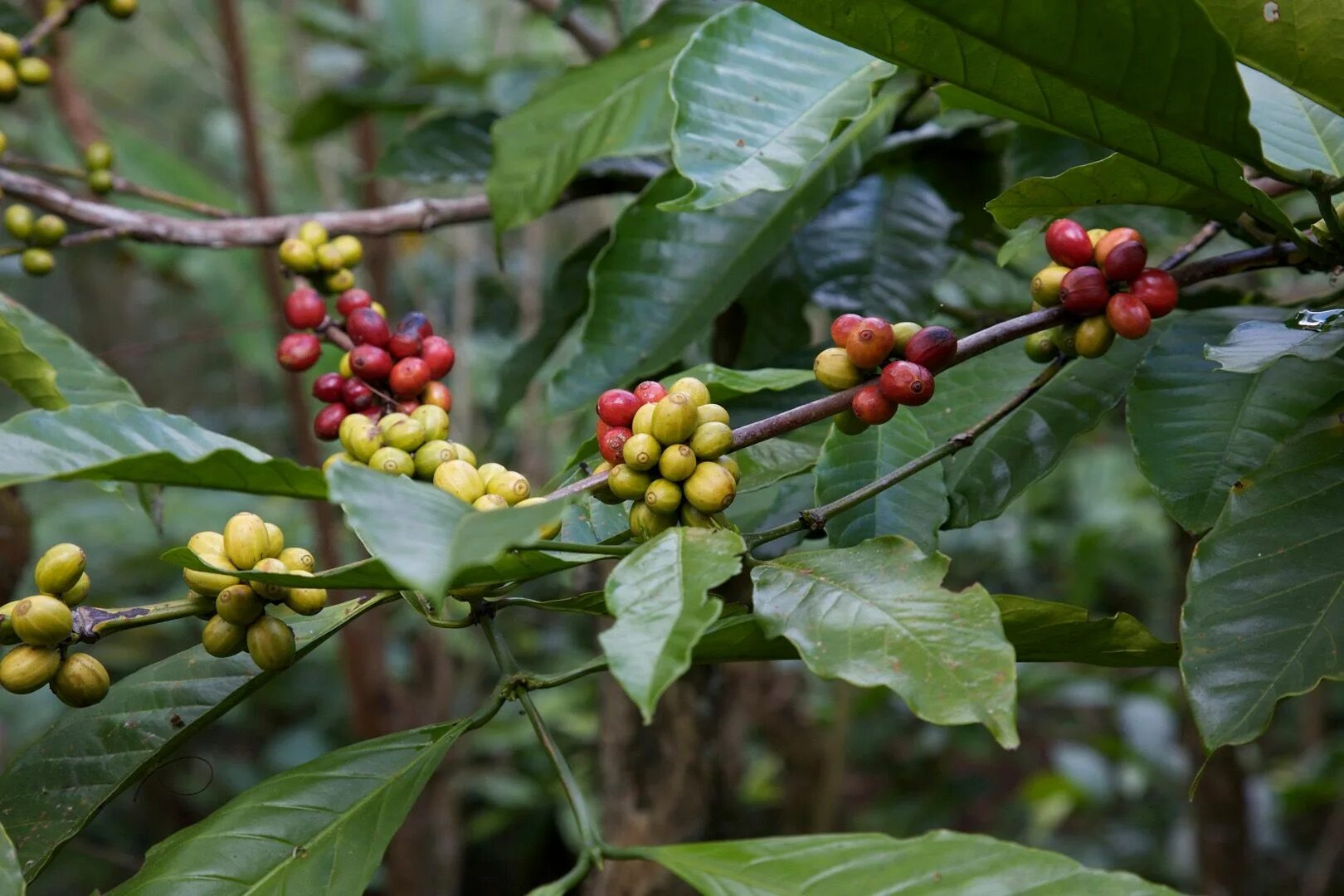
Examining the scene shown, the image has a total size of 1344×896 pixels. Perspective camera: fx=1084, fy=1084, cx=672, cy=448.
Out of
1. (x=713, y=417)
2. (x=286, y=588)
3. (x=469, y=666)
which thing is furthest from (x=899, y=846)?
(x=469, y=666)

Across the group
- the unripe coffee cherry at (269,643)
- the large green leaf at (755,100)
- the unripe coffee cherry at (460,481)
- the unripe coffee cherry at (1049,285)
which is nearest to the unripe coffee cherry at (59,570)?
the unripe coffee cherry at (269,643)

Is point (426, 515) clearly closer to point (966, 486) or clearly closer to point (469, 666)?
point (966, 486)

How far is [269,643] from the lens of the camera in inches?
26.3

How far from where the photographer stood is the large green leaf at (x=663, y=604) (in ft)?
1.63

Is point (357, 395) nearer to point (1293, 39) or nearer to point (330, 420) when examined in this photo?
point (330, 420)

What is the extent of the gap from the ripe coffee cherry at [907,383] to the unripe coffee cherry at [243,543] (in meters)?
0.38

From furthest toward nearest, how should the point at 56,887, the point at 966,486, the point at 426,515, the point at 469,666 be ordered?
1. the point at 469,666
2. the point at 56,887
3. the point at 966,486
4. the point at 426,515

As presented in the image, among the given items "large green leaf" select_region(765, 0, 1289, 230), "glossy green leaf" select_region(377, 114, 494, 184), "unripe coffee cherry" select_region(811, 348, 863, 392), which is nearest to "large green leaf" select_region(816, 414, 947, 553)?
"unripe coffee cherry" select_region(811, 348, 863, 392)

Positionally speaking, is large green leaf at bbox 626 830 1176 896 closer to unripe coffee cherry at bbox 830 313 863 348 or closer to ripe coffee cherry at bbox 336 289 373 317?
unripe coffee cherry at bbox 830 313 863 348

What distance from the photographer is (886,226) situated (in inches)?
49.3

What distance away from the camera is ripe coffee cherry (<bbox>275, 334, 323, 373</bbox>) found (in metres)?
0.97

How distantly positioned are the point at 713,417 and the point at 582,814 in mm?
237

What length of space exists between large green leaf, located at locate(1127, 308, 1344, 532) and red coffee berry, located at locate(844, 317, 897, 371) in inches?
9.5

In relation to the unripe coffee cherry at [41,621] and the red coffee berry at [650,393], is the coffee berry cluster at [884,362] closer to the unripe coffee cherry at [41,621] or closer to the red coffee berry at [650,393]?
the red coffee berry at [650,393]
